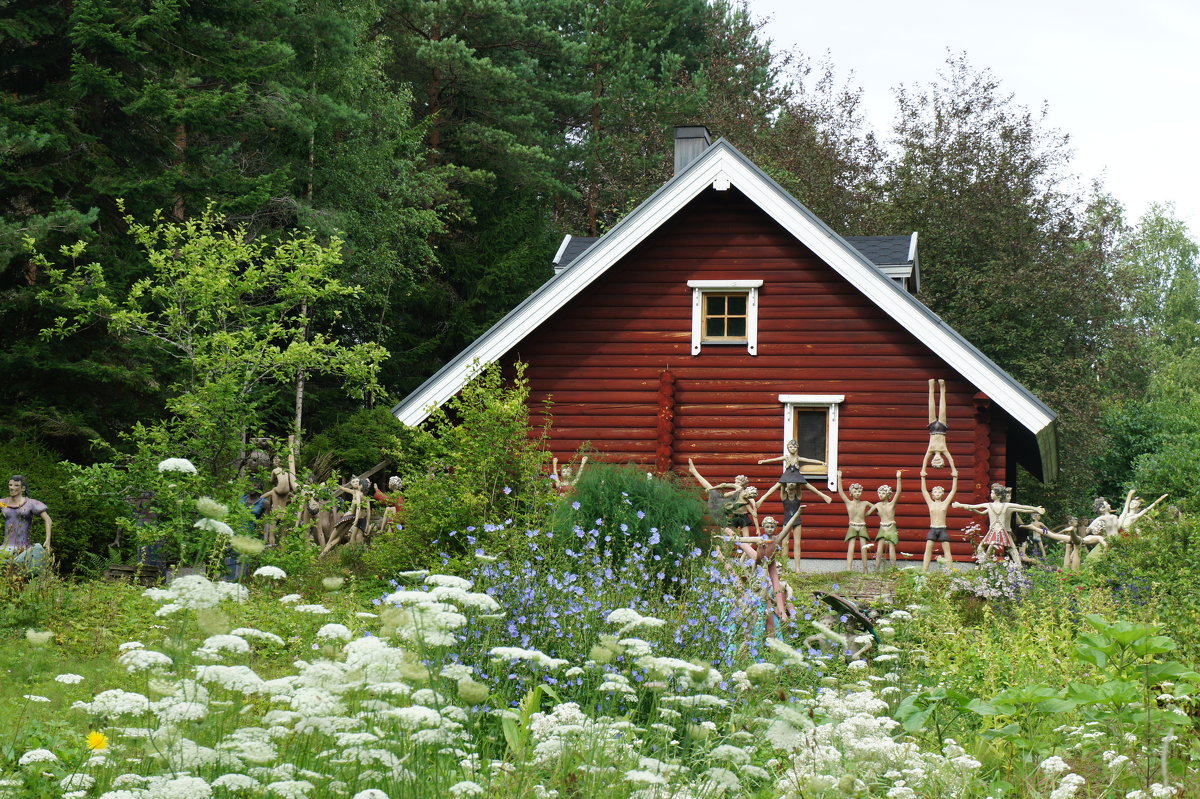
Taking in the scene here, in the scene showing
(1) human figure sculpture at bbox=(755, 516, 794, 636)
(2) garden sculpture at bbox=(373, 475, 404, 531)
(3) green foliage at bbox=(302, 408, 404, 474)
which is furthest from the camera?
(3) green foliage at bbox=(302, 408, 404, 474)

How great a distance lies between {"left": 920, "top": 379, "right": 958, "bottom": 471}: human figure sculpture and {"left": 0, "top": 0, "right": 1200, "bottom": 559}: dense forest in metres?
7.45

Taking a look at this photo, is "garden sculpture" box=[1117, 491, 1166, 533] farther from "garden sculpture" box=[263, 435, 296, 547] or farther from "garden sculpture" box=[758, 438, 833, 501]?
"garden sculpture" box=[263, 435, 296, 547]

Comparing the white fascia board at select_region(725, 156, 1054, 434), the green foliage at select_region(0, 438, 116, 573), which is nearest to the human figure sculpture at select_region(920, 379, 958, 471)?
the white fascia board at select_region(725, 156, 1054, 434)

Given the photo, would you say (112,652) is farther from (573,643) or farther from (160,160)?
(160,160)

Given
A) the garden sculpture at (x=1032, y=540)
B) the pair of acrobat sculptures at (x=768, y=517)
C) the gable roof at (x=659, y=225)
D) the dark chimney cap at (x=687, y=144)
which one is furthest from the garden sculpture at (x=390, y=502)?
the garden sculpture at (x=1032, y=540)

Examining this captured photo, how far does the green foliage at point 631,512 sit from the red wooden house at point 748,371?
221 inches

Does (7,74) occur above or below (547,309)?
above

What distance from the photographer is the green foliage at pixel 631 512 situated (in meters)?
11.0

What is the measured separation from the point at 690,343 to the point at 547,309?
7.87ft

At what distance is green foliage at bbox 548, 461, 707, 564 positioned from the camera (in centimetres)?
1098

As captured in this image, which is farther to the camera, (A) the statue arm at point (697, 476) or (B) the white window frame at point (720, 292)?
(B) the white window frame at point (720, 292)

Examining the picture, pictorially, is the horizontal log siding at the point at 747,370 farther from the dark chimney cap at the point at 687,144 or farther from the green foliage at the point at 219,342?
the green foliage at the point at 219,342

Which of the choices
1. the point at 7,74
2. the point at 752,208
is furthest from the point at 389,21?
the point at 752,208

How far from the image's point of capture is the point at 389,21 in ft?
115
